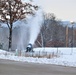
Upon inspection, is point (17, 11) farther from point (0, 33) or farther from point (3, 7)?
point (0, 33)

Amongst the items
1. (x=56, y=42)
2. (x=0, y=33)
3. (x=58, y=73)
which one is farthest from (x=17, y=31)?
(x=58, y=73)

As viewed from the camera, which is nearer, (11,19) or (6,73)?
(6,73)

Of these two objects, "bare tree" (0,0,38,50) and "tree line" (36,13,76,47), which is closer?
"bare tree" (0,0,38,50)

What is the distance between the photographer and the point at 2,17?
44344mm

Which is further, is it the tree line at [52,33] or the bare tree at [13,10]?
the tree line at [52,33]

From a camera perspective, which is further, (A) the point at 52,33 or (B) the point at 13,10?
(A) the point at 52,33

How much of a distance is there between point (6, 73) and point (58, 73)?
2505 millimetres

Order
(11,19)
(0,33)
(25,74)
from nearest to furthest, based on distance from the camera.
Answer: (25,74), (11,19), (0,33)

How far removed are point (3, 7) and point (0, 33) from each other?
28.9 metres

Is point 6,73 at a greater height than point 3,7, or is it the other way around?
point 3,7

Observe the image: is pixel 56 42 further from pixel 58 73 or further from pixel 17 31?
pixel 58 73

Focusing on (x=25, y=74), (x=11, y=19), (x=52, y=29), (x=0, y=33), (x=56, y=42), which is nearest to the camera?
(x=25, y=74)

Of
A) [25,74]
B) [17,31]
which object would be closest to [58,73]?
[25,74]

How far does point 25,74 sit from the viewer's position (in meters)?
14.8
